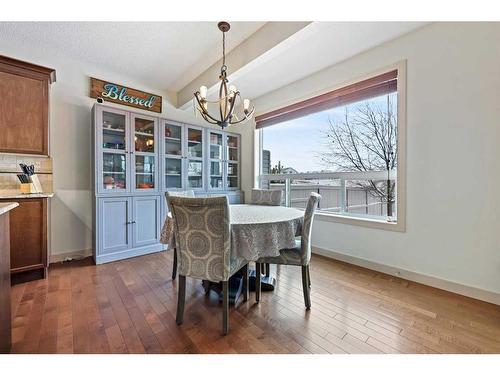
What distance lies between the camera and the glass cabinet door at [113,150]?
2876mm

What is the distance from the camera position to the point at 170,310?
5.81ft

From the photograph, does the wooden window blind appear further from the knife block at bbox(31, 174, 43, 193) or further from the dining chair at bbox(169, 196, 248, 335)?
the knife block at bbox(31, 174, 43, 193)

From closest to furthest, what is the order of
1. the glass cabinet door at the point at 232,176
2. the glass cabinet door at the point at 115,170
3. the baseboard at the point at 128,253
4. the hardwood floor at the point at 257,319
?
1. the hardwood floor at the point at 257,319
2. the baseboard at the point at 128,253
3. the glass cabinet door at the point at 115,170
4. the glass cabinet door at the point at 232,176

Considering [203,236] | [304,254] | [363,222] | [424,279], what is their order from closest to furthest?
[203,236]
[304,254]
[424,279]
[363,222]

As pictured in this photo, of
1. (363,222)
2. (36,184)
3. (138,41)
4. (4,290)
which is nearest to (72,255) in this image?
(36,184)

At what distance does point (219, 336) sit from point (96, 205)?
2.27 m

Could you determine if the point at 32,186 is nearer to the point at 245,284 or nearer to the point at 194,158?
the point at 194,158

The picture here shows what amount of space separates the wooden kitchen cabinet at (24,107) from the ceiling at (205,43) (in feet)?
1.37

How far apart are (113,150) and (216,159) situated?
5.24ft

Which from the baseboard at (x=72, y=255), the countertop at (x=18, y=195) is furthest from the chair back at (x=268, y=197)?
the baseboard at (x=72, y=255)

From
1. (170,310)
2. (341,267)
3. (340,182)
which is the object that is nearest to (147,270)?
(170,310)

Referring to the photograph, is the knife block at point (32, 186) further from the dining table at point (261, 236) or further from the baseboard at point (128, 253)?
the dining table at point (261, 236)

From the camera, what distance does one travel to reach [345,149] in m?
3.03

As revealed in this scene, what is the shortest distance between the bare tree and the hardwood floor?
3.55 feet
